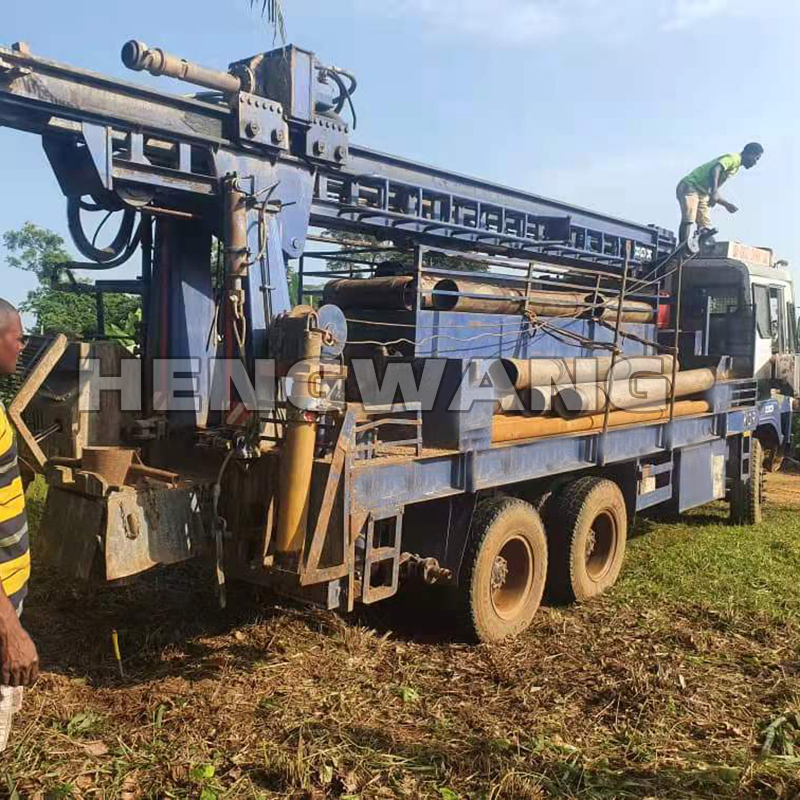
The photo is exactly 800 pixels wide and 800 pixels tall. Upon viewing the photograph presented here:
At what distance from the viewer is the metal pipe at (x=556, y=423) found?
5.14 m

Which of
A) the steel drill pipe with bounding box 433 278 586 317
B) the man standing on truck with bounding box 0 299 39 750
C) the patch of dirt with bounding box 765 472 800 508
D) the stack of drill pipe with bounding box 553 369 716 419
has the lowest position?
the patch of dirt with bounding box 765 472 800 508

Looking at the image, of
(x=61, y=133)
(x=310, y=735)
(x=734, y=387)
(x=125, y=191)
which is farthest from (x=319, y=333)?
(x=734, y=387)

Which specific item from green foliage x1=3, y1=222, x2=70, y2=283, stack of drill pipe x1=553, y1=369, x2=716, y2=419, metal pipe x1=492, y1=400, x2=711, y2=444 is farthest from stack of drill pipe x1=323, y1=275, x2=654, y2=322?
green foliage x1=3, y1=222, x2=70, y2=283

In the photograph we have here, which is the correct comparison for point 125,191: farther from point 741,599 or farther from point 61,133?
point 741,599

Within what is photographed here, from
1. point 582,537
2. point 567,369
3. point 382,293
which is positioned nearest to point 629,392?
point 567,369

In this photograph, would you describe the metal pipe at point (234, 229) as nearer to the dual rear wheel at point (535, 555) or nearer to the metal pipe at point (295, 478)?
the metal pipe at point (295, 478)

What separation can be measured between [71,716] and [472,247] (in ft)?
16.6

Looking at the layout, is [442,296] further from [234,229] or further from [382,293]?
[234,229]

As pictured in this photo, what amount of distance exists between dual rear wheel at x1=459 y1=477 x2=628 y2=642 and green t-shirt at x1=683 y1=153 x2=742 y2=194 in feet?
14.6

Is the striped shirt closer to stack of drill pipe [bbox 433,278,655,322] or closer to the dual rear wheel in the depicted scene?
the dual rear wheel

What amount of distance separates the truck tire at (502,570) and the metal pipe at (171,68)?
10.0 ft

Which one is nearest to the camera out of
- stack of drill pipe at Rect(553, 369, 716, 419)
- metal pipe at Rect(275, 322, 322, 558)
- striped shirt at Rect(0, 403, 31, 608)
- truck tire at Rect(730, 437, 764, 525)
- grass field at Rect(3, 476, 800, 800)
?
striped shirt at Rect(0, 403, 31, 608)

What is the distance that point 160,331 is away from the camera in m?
5.28

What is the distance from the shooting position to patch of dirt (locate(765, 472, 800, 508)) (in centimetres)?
1069
